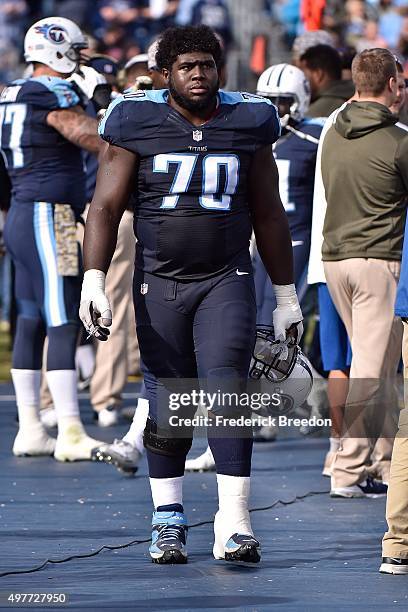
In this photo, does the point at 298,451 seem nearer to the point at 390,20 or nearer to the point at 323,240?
the point at 323,240

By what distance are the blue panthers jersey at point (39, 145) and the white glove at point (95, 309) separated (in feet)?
9.27

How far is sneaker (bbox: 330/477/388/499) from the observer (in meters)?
7.73

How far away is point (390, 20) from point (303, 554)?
11.6 meters

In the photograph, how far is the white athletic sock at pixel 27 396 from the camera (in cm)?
903

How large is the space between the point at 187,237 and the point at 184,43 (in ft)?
2.41

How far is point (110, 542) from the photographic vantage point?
6.52 metres

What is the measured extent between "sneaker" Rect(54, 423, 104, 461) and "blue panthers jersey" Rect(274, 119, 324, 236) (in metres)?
1.64

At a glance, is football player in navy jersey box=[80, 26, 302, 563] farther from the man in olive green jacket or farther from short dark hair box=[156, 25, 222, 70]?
the man in olive green jacket

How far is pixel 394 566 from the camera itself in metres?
5.81

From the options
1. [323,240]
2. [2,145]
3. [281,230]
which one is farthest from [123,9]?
[281,230]

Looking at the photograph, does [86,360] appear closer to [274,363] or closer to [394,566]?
[274,363]

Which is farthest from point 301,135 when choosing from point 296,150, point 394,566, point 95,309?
point 394,566

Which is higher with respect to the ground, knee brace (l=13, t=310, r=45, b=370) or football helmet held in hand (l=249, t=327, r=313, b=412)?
football helmet held in hand (l=249, t=327, r=313, b=412)

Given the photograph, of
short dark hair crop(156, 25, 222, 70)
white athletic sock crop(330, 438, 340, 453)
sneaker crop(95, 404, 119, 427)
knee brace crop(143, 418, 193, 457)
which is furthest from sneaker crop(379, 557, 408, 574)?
sneaker crop(95, 404, 119, 427)
